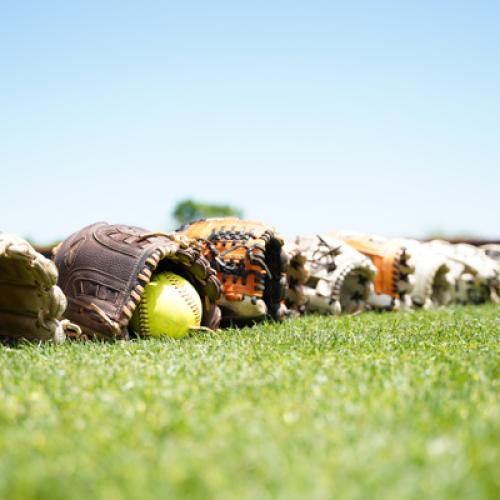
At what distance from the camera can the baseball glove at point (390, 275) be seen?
765cm

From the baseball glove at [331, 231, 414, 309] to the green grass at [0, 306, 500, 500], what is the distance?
4137 mm

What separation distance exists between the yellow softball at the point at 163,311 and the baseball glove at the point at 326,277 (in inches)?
72.5

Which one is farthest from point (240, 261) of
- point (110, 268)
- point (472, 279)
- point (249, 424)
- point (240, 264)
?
point (472, 279)

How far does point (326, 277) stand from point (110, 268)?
3.03 meters

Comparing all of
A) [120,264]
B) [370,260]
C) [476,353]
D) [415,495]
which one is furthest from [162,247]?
[370,260]

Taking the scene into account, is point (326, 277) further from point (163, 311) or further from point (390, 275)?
point (163, 311)

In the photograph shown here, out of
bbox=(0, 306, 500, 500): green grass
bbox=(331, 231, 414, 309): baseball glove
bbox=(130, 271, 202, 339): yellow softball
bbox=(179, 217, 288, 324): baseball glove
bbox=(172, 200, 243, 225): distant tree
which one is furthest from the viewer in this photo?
bbox=(172, 200, 243, 225): distant tree

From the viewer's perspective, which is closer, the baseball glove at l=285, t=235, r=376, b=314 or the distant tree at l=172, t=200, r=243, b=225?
the baseball glove at l=285, t=235, r=376, b=314

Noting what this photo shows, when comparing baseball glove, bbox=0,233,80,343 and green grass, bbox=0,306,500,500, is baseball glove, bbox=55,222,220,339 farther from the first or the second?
green grass, bbox=0,306,500,500

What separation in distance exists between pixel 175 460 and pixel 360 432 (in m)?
0.53

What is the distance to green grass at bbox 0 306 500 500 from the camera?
5.09ft

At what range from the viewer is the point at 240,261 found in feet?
17.0

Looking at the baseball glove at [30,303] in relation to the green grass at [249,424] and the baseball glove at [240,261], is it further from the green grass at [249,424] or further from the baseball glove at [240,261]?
the baseball glove at [240,261]

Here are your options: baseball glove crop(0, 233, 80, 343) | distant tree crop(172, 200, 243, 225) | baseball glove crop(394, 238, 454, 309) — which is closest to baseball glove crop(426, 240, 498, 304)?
baseball glove crop(394, 238, 454, 309)
